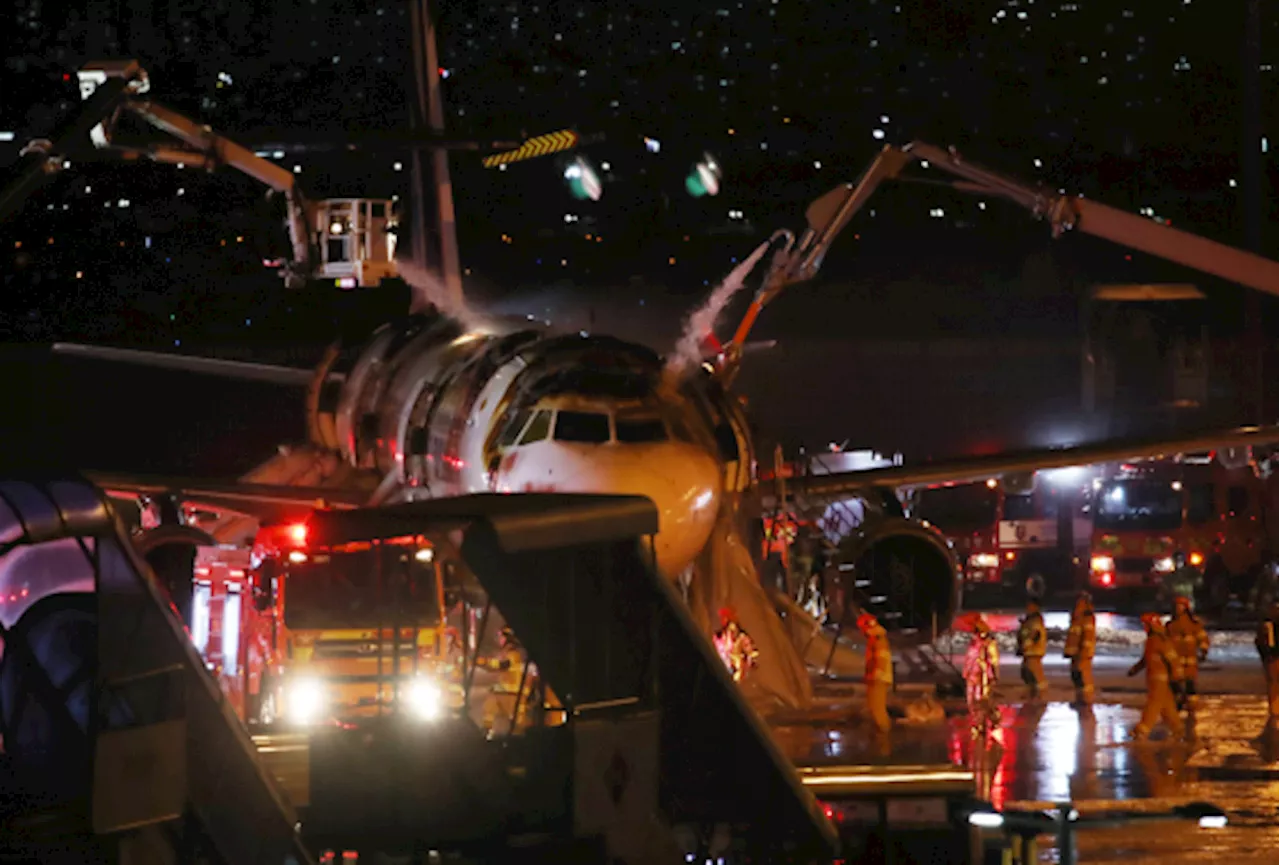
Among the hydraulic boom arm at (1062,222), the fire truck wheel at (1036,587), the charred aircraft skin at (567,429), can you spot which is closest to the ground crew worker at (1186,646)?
the charred aircraft skin at (567,429)

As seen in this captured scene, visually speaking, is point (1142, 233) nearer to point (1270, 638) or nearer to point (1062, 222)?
point (1062, 222)

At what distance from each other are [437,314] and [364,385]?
1.86 m

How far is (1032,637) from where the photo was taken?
26188mm

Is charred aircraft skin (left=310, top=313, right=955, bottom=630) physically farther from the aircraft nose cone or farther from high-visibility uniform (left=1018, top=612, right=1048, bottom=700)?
high-visibility uniform (left=1018, top=612, right=1048, bottom=700)

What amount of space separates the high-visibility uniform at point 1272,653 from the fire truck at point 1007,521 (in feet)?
65.3

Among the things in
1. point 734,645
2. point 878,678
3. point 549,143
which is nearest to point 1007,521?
point 878,678

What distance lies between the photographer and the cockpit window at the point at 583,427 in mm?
21875

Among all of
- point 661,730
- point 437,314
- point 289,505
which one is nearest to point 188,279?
point 437,314

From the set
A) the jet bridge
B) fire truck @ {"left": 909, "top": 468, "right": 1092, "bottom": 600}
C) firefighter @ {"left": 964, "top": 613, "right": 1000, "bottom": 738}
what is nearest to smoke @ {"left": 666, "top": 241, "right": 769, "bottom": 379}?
firefighter @ {"left": 964, "top": 613, "right": 1000, "bottom": 738}

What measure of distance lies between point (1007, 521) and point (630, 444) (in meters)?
25.1

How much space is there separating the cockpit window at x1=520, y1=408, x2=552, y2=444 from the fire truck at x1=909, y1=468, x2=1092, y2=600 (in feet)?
77.4

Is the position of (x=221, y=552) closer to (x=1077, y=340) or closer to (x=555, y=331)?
(x=555, y=331)

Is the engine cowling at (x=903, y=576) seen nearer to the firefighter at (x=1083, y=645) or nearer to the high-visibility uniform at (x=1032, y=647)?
the high-visibility uniform at (x=1032, y=647)

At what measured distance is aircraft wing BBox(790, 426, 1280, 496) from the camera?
2686 cm
